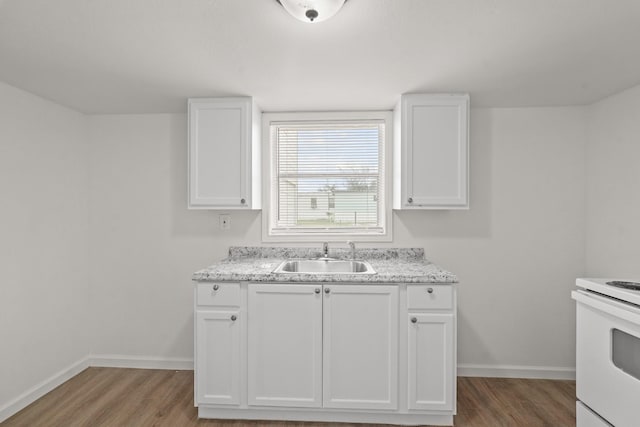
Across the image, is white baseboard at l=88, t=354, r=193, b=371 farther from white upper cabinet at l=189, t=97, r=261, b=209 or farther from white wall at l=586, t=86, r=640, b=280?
white wall at l=586, t=86, r=640, b=280

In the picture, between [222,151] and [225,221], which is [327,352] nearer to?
[225,221]

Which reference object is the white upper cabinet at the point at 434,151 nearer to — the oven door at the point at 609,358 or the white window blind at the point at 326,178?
the white window blind at the point at 326,178

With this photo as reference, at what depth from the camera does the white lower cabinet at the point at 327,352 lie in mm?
2191

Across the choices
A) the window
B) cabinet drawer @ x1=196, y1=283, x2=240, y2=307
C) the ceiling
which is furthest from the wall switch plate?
the ceiling

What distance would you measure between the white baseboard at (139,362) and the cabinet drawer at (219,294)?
1086mm

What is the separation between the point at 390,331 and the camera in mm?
2205

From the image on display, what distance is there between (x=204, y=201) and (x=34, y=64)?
4.19 feet

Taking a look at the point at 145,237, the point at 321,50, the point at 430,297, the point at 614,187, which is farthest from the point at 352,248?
the point at 614,187

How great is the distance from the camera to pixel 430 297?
219cm

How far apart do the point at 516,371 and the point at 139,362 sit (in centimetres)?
319

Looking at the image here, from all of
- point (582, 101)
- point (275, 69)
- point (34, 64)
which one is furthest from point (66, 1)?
point (582, 101)

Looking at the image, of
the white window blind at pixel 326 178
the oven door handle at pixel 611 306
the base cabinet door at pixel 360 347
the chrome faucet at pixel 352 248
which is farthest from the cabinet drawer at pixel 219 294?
the oven door handle at pixel 611 306

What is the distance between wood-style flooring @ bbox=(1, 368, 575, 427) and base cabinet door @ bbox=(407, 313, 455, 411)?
0.87 feet

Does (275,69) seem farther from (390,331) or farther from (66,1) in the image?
(390,331)
